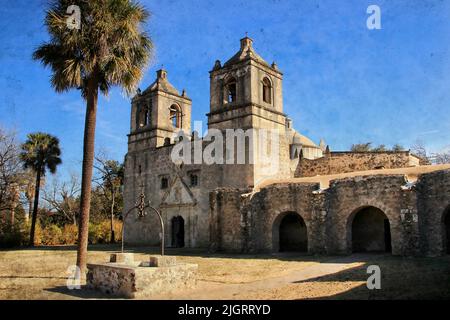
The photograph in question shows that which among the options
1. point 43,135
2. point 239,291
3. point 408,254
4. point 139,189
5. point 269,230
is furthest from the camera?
point 43,135

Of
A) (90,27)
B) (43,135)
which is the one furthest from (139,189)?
(90,27)

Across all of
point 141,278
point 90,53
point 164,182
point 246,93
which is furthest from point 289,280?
point 164,182

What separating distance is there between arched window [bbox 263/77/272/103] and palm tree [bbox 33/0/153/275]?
43.3 ft

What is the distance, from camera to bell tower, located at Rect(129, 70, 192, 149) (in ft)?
106

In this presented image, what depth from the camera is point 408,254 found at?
17.3m

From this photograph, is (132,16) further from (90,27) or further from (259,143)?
(259,143)

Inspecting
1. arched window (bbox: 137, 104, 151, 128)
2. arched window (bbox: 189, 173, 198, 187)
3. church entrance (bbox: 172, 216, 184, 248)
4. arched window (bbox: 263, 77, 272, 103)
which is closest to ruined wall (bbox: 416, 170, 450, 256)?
arched window (bbox: 263, 77, 272, 103)

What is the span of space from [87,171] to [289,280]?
294 inches

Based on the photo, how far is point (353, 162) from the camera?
27.6 meters

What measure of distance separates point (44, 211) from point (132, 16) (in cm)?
3682

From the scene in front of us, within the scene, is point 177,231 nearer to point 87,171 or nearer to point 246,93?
point 246,93

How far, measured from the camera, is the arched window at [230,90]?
27.3 metres

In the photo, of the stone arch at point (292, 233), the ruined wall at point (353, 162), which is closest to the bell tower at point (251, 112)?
the ruined wall at point (353, 162)

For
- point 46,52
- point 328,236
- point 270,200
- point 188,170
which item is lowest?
point 328,236
